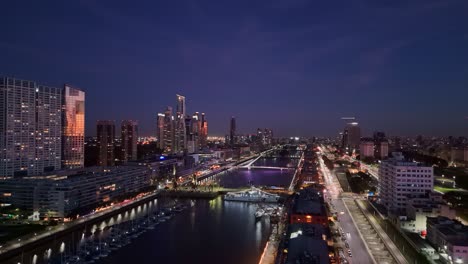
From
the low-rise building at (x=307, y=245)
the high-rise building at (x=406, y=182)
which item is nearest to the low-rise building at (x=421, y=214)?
the high-rise building at (x=406, y=182)

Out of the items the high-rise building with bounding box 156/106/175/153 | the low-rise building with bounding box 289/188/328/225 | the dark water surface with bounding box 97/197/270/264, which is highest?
the high-rise building with bounding box 156/106/175/153

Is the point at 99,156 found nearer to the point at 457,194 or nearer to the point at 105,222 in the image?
the point at 105,222

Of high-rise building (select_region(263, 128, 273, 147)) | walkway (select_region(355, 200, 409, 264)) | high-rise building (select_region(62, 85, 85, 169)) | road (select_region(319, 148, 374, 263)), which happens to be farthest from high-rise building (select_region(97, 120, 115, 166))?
high-rise building (select_region(263, 128, 273, 147))

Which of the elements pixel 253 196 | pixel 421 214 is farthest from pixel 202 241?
pixel 253 196

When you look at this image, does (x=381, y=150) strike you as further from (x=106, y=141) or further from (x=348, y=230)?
(x=348, y=230)

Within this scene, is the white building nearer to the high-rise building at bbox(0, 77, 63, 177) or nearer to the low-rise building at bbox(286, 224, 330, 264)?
the high-rise building at bbox(0, 77, 63, 177)

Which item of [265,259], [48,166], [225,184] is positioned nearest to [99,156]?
[48,166]
